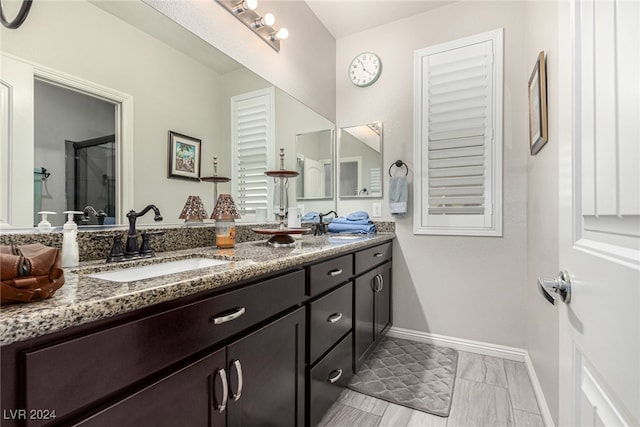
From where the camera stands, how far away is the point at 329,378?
142cm

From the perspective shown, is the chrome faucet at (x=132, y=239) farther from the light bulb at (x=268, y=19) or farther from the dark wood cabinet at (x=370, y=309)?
the light bulb at (x=268, y=19)

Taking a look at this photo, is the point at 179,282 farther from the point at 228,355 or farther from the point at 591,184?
the point at 591,184

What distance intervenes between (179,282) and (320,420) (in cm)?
110

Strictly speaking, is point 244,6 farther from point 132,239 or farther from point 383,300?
point 383,300

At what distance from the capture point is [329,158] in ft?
8.79

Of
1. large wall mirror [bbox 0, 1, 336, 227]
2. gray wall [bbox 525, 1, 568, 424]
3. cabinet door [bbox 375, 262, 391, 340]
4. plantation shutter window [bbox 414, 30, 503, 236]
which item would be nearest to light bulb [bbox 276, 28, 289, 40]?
large wall mirror [bbox 0, 1, 336, 227]

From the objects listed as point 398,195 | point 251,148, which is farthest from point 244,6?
point 398,195

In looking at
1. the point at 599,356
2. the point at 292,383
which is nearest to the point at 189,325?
the point at 292,383

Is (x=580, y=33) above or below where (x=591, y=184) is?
above

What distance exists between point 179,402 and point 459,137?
2296 millimetres

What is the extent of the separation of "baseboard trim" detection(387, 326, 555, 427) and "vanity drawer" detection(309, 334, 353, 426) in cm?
89

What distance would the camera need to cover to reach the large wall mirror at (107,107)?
86 cm

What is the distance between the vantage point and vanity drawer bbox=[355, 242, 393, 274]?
176 centimetres

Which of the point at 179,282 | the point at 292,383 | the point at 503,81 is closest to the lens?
the point at 179,282
